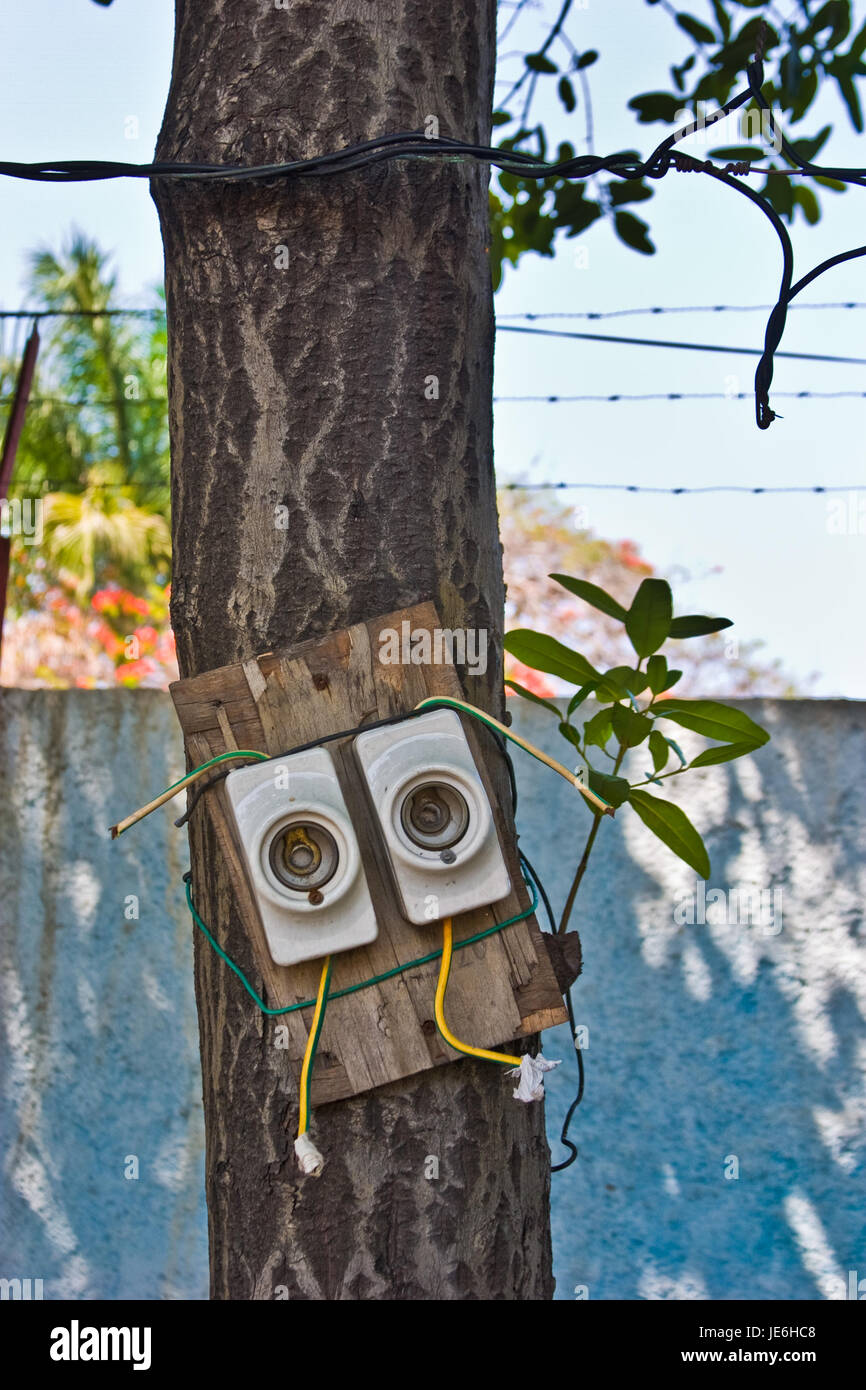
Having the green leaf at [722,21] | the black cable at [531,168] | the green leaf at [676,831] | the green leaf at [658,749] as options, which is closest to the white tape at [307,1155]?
the green leaf at [676,831]

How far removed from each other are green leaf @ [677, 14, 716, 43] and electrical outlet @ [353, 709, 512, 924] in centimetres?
228

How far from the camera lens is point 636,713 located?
1.57m

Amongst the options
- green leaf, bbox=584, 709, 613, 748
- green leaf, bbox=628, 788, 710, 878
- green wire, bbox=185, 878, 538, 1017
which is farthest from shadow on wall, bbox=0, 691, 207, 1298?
green wire, bbox=185, 878, 538, 1017

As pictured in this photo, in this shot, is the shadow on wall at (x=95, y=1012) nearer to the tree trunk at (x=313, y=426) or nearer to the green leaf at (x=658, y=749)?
the green leaf at (x=658, y=749)

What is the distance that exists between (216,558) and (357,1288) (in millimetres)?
803

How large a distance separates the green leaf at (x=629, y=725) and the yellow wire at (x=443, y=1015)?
1.67ft

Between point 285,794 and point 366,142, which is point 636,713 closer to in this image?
point 285,794

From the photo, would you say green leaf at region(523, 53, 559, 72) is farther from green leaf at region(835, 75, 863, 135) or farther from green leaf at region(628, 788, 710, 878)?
green leaf at region(628, 788, 710, 878)

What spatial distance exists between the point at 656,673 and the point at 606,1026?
1377 mm

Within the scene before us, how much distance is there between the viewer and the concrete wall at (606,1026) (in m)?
2.61

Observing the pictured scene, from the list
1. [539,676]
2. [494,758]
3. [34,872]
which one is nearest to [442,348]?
[494,758]

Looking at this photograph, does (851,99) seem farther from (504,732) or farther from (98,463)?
(98,463)

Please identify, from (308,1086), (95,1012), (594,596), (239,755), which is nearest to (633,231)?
(594,596)

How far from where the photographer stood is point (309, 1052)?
3.77 feet
